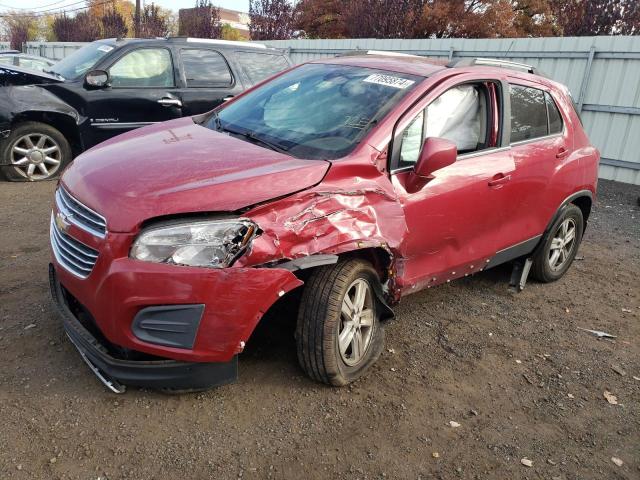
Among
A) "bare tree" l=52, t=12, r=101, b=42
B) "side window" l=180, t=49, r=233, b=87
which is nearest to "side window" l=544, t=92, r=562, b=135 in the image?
"side window" l=180, t=49, r=233, b=87

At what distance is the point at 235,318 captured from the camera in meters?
2.50

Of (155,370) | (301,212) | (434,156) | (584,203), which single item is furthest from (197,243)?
(584,203)

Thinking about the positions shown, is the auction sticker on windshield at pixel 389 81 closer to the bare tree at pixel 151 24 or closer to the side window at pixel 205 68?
the side window at pixel 205 68

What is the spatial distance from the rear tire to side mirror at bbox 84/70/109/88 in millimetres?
5345

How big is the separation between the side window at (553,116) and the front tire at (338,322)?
7.61 feet

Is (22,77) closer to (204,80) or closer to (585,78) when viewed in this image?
(204,80)

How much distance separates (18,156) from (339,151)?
5.38 m

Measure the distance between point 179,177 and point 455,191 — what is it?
1735mm

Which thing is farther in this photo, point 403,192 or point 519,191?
point 519,191

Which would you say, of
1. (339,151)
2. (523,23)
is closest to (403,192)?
(339,151)

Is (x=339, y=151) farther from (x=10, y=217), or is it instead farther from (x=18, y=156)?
(x=18, y=156)

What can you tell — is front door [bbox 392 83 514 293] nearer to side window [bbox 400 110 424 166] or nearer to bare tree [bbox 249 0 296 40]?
side window [bbox 400 110 424 166]

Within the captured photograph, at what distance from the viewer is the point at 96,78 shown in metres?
6.52

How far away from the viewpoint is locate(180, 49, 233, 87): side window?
715 centimetres
